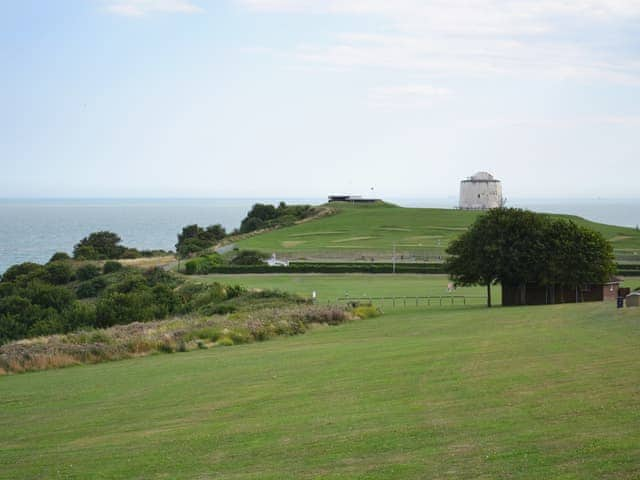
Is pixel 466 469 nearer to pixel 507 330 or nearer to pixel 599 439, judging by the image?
pixel 599 439

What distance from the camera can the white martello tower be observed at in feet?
497

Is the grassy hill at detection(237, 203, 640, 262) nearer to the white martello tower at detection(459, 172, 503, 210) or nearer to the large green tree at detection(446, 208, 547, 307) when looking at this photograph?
the white martello tower at detection(459, 172, 503, 210)

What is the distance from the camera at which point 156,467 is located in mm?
12820

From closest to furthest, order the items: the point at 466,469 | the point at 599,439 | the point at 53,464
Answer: the point at 466,469, the point at 599,439, the point at 53,464

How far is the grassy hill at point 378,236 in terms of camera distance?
299 feet

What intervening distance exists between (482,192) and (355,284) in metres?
91.5

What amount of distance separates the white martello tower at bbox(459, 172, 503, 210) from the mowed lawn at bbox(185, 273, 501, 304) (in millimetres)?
82127

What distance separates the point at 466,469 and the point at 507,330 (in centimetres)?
1794

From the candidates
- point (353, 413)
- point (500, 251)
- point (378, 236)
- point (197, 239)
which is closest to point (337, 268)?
point (500, 251)

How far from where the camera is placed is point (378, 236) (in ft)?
372

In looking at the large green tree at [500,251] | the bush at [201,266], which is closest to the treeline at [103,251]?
the bush at [201,266]

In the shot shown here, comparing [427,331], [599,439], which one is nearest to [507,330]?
[427,331]

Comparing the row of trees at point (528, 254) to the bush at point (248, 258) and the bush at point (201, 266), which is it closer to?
the bush at point (201, 266)

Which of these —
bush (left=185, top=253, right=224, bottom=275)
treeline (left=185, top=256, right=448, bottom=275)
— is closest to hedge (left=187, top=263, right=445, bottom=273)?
treeline (left=185, top=256, right=448, bottom=275)
